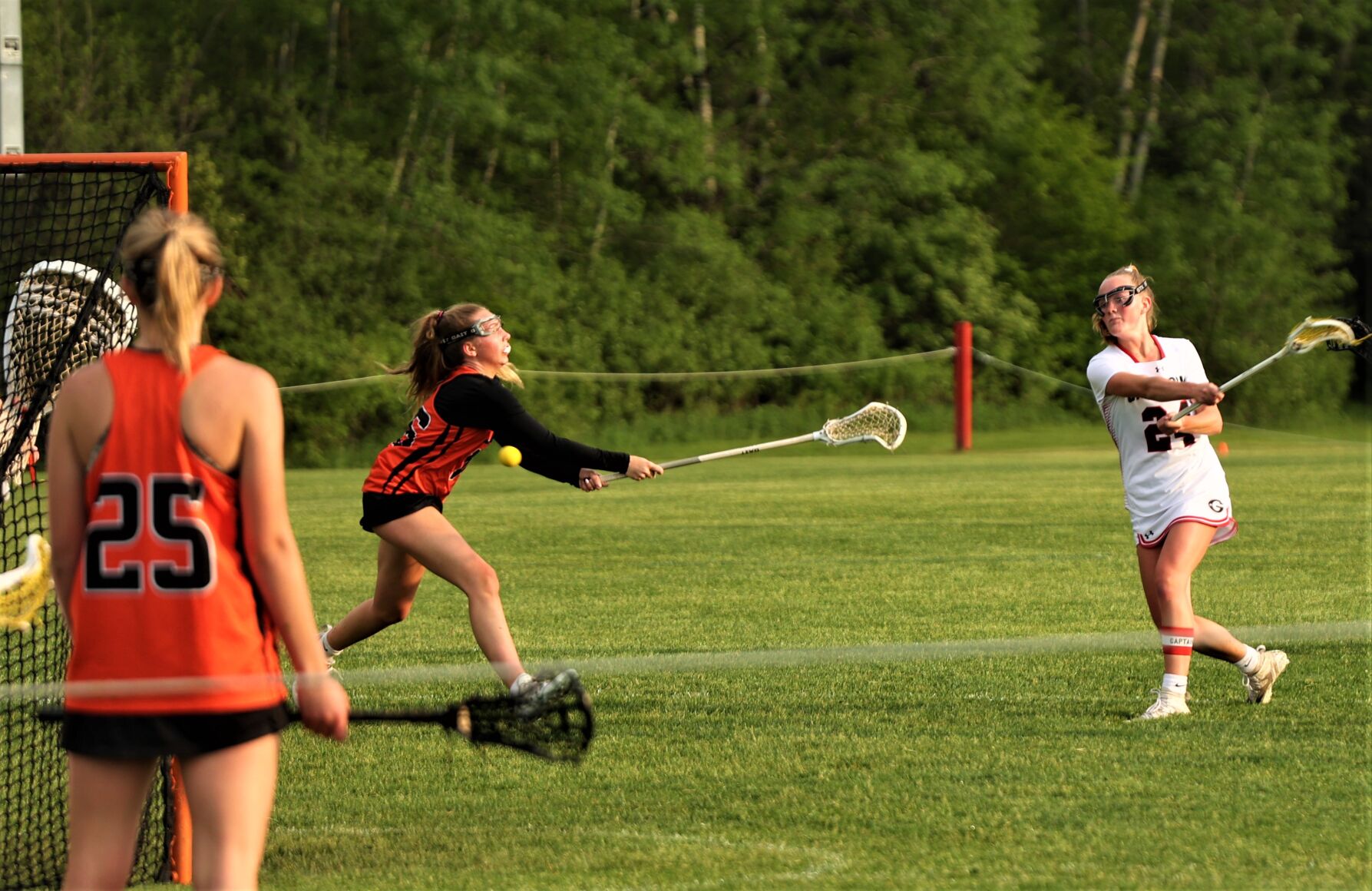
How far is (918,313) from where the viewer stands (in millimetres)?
36438

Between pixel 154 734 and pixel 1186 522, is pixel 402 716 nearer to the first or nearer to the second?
pixel 154 734

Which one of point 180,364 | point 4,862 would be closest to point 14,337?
point 4,862

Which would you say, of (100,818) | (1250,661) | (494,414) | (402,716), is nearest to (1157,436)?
(1250,661)

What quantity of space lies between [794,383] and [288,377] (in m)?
9.80

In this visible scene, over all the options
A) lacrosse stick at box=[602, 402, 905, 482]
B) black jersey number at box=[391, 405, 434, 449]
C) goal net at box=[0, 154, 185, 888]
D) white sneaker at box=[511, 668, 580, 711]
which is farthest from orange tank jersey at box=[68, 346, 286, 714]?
lacrosse stick at box=[602, 402, 905, 482]

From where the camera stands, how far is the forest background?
30.0 m

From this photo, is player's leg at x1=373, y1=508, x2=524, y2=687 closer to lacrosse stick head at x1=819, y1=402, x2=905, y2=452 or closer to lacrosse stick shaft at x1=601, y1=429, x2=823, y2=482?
lacrosse stick shaft at x1=601, y1=429, x2=823, y2=482

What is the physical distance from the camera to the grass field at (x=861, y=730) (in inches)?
203

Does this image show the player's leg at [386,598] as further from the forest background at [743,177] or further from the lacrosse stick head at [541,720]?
the forest background at [743,177]

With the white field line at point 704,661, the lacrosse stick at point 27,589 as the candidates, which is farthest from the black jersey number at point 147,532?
the lacrosse stick at point 27,589

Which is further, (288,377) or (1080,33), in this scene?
(1080,33)

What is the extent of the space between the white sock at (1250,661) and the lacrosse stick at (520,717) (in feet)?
10.3

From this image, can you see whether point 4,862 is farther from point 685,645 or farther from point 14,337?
point 685,645

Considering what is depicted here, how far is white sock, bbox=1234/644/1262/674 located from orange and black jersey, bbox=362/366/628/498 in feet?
9.42
